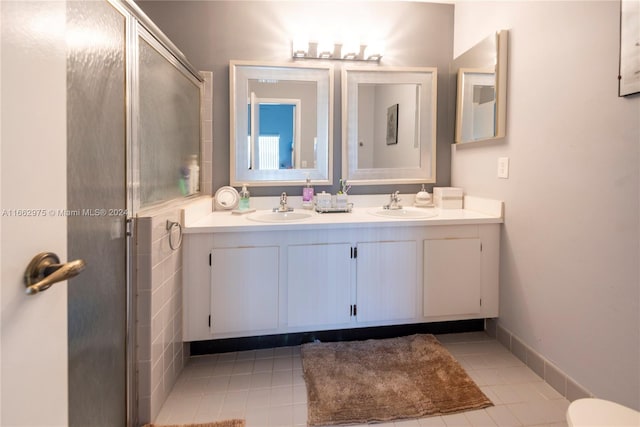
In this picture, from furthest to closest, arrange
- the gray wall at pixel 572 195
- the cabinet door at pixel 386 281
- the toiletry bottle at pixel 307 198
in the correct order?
the toiletry bottle at pixel 307 198 → the cabinet door at pixel 386 281 → the gray wall at pixel 572 195

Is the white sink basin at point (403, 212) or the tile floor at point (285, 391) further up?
the white sink basin at point (403, 212)

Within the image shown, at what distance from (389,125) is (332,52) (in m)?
0.64

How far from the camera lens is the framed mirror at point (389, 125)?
231 cm

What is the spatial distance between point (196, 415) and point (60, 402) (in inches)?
38.3

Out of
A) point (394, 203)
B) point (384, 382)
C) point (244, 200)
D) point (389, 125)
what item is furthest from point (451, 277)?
point (244, 200)

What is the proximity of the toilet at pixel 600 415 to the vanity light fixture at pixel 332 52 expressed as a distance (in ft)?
7.12

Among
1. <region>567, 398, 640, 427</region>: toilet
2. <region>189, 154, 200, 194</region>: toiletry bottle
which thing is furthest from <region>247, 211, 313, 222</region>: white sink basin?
<region>567, 398, 640, 427</region>: toilet

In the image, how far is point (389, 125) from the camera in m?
2.35

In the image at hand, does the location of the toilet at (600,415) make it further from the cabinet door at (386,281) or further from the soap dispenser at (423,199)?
the soap dispenser at (423,199)

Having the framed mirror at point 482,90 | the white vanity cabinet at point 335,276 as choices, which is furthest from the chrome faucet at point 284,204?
the framed mirror at point 482,90

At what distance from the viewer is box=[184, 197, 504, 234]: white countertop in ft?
5.63

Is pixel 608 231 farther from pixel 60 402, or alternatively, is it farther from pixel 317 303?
pixel 60 402

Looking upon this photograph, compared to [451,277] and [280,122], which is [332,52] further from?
[451,277]

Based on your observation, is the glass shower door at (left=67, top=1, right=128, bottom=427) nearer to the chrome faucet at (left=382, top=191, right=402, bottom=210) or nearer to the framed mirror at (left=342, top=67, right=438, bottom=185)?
the framed mirror at (left=342, top=67, right=438, bottom=185)
